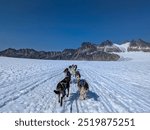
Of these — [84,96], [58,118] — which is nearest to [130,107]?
[84,96]

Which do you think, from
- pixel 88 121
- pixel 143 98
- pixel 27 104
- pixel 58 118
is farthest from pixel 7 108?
pixel 143 98

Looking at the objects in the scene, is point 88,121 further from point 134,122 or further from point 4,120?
point 4,120

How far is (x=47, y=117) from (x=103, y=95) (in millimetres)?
4857

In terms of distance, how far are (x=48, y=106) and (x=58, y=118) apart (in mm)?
1687

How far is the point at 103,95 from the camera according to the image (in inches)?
462

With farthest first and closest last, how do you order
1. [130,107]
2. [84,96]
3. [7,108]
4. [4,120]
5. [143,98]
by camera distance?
[143,98]
[84,96]
[130,107]
[7,108]
[4,120]

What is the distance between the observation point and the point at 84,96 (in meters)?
10.4

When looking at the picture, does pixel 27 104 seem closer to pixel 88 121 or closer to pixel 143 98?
pixel 88 121

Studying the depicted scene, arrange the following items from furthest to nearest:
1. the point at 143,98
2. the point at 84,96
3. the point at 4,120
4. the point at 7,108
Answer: the point at 143,98
the point at 84,96
the point at 7,108
the point at 4,120

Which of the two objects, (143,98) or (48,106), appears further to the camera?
(143,98)

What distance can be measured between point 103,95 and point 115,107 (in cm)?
252

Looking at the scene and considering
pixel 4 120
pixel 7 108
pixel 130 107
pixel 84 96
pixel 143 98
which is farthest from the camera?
pixel 143 98

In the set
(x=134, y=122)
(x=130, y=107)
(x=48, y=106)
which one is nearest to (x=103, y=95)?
(x=130, y=107)

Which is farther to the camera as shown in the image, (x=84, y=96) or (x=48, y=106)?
(x=84, y=96)
